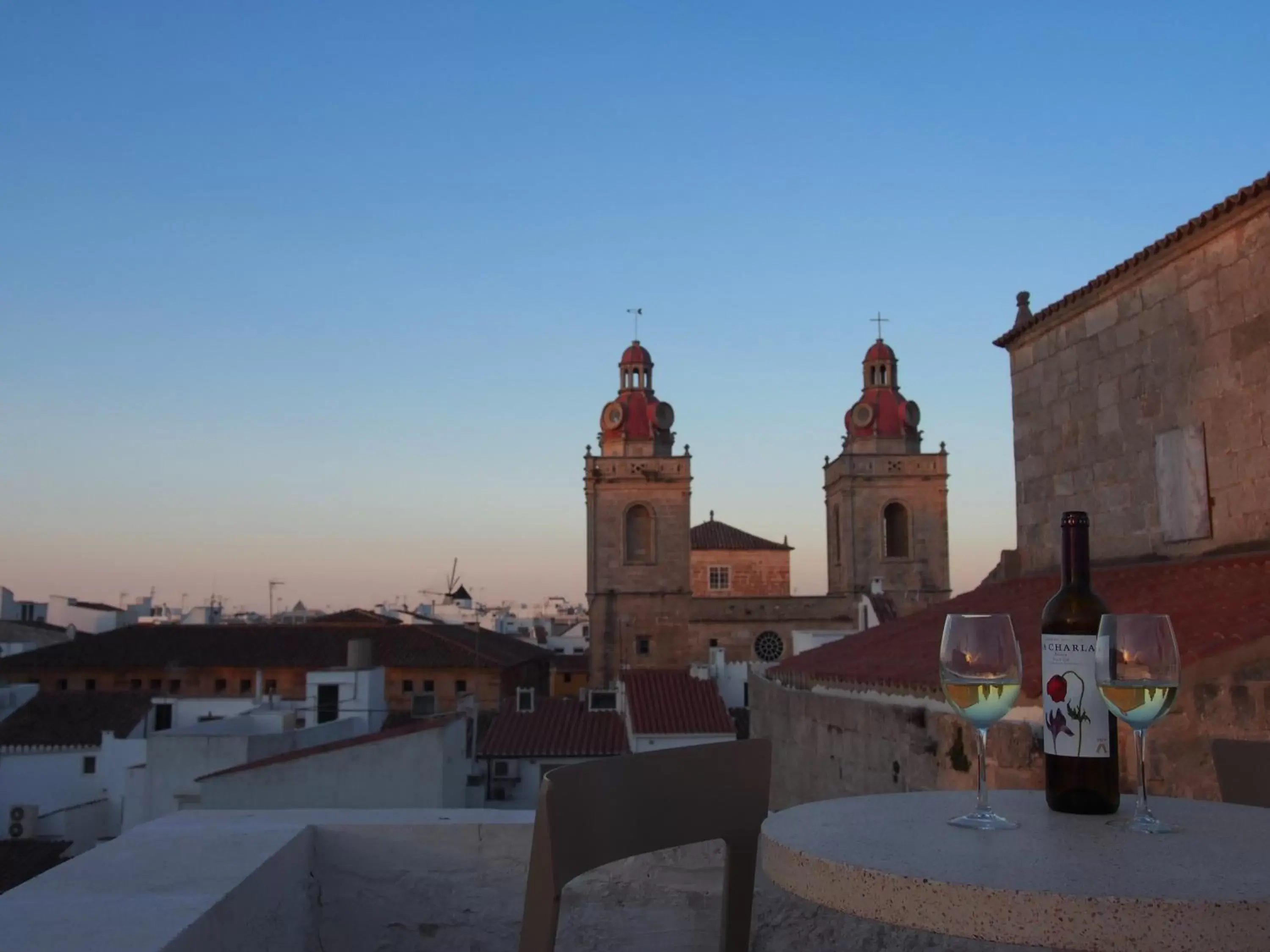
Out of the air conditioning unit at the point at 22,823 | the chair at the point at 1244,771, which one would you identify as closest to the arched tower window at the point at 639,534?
the air conditioning unit at the point at 22,823

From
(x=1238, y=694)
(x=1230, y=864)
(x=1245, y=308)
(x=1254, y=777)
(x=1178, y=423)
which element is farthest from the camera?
(x=1178, y=423)

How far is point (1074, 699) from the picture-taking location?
2322 millimetres

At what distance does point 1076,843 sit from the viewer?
6.71 ft

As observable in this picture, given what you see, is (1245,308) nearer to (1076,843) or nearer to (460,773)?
(1076,843)

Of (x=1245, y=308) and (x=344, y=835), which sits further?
(x=1245, y=308)

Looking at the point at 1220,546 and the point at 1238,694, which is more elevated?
the point at 1220,546

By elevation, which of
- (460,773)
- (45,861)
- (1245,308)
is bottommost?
(45,861)

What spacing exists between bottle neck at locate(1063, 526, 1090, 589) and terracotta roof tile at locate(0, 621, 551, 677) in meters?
41.7

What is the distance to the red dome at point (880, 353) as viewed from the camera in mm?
43938

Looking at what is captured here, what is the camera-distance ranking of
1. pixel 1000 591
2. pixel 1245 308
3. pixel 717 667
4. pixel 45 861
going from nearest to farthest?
pixel 1245 308 < pixel 1000 591 < pixel 45 861 < pixel 717 667

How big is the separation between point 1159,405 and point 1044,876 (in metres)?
9.36

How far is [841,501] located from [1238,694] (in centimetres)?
3597

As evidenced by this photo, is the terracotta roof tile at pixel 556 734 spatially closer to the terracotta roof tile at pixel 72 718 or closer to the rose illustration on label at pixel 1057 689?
the terracotta roof tile at pixel 72 718

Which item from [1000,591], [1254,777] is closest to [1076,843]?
[1254,777]
